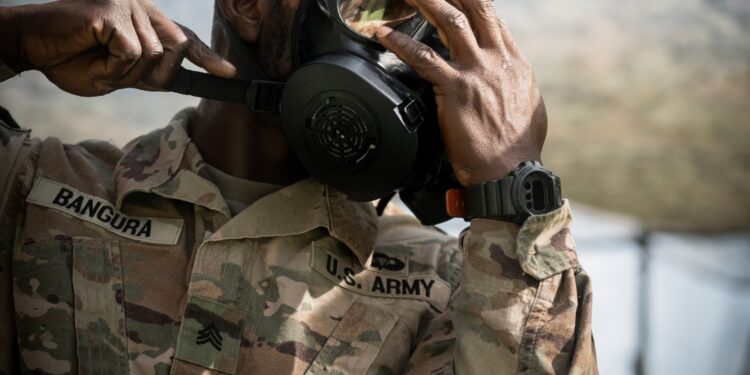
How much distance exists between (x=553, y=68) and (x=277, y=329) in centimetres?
550

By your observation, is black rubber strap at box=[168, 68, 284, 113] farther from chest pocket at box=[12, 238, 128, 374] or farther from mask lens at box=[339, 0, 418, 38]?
→ chest pocket at box=[12, 238, 128, 374]

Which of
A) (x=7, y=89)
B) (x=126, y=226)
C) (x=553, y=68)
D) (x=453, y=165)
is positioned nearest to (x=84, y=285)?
(x=126, y=226)

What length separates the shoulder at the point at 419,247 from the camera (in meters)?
2.44

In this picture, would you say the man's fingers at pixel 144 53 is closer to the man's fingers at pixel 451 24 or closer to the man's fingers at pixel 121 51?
the man's fingers at pixel 121 51

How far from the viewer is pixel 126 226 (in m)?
2.19

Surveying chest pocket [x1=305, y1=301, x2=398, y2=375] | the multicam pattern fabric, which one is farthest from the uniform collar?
chest pocket [x1=305, y1=301, x2=398, y2=375]

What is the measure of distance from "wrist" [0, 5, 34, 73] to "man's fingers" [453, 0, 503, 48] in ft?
2.70

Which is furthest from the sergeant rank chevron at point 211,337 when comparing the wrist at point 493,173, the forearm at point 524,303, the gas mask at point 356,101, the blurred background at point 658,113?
the blurred background at point 658,113

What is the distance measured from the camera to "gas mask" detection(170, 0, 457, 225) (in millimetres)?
2018

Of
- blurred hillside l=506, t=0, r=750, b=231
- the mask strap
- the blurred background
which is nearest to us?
the mask strap

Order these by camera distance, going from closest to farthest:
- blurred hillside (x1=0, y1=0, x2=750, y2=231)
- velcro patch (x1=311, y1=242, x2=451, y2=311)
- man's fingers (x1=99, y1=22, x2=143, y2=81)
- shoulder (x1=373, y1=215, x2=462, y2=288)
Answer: man's fingers (x1=99, y1=22, x2=143, y2=81) < velcro patch (x1=311, y1=242, x2=451, y2=311) < shoulder (x1=373, y1=215, x2=462, y2=288) < blurred hillside (x1=0, y1=0, x2=750, y2=231)

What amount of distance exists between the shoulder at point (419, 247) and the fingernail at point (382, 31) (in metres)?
0.56

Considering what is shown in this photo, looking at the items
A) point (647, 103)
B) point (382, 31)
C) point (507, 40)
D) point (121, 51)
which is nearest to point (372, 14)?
point (382, 31)

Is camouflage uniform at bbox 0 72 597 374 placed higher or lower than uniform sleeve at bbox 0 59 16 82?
lower
